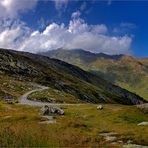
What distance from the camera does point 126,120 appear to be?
2625 inches

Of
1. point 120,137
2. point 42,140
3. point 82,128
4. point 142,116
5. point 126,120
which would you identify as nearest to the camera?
point 42,140

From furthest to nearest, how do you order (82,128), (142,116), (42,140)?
(142,116) < (82,128) < (42,140)

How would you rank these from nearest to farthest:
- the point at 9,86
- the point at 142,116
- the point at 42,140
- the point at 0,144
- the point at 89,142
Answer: the point at 0,144 < the point at 42,140 < the point at 89,142 < the point at 142,116 < the point at 9,86

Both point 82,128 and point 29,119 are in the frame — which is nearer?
point 82,128

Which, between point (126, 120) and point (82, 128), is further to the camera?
point (126, 120)

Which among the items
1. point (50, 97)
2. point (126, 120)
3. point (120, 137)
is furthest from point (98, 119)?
point (50, 97)

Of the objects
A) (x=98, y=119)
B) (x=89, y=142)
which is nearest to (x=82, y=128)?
(x=89, y=142)

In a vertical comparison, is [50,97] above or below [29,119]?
above

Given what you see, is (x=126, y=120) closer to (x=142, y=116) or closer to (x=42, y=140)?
(x=142, y=116)

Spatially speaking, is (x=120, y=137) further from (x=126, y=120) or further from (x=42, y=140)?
(x=126, y=120)

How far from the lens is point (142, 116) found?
7194 cm

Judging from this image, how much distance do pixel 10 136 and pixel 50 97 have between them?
15313 cm

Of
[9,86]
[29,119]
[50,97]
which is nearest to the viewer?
[29,119]

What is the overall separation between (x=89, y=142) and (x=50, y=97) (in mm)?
146361
